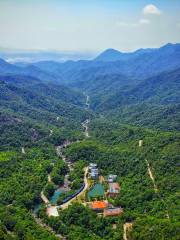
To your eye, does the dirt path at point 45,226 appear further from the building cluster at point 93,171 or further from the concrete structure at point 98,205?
the building cluster at point 93,171

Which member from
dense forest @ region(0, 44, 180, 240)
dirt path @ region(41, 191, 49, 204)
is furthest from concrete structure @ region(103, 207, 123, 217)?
dirt path @ region(41, 191, 49, 204)

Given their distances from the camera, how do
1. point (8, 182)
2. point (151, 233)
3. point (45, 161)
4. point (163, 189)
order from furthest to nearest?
point (45, 161) → point (8, 182) → point (163, 189) → point (151, 233)

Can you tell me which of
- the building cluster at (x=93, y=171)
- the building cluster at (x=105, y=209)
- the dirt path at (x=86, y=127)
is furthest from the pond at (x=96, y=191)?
the dirt path at (x=86, y=127)

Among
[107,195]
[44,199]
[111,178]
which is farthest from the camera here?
[111,178]

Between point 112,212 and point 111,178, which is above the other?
point 111,178

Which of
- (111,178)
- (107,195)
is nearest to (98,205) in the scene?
(107,195)

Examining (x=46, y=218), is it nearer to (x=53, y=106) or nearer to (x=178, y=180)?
(x=178, y=180)

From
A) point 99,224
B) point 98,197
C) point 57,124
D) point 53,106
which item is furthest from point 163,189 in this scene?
point 53,106

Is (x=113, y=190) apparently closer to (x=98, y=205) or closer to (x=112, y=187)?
(x=112, y=187)
